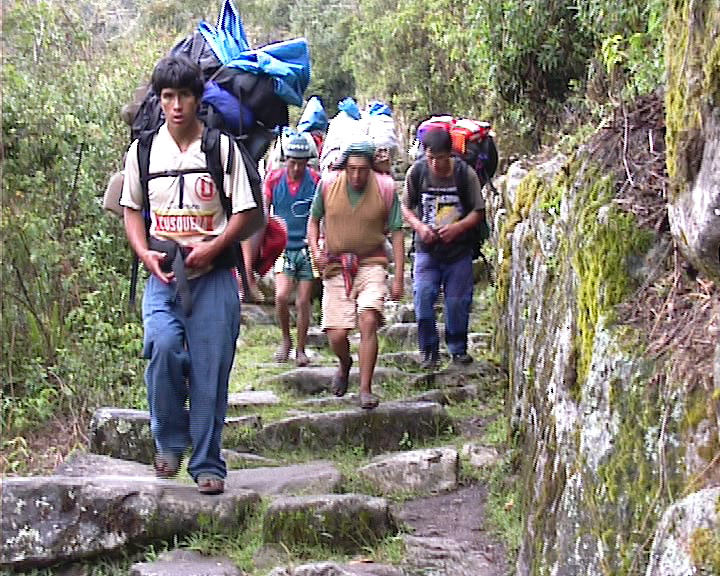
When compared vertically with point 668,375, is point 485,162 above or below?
above

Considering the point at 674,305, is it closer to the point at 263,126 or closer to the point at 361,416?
the point at 263,126

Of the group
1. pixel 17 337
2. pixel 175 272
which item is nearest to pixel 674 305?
pixel 175 272

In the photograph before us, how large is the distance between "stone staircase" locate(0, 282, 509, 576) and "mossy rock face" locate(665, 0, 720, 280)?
2072 millimetres

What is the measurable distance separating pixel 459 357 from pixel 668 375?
199 inches

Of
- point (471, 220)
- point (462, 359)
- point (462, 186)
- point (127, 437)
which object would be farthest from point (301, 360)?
point (127, 437)

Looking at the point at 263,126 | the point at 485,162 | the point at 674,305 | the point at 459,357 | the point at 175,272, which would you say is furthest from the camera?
the point at 485,162

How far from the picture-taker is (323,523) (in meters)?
4.29

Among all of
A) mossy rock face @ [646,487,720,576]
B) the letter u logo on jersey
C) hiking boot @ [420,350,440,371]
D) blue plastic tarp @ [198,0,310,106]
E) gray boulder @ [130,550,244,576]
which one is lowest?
gray boulder @ [130,550,244,576]

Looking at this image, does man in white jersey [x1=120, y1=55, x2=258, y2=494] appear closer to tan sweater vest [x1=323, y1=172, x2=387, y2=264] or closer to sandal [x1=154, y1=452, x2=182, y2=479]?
sandal [x1=154, y1=452, x2=182, y2=479]

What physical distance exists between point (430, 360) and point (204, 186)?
3.70 meters

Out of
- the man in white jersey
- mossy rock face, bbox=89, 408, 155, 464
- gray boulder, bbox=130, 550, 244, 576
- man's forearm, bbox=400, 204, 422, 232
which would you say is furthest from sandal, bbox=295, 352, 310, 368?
gray boulder, bbox=130, 550, 244, 576

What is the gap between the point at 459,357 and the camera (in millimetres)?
7617

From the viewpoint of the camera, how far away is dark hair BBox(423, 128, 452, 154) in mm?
7066

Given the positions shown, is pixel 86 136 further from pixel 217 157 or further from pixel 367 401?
pixel 217 157
